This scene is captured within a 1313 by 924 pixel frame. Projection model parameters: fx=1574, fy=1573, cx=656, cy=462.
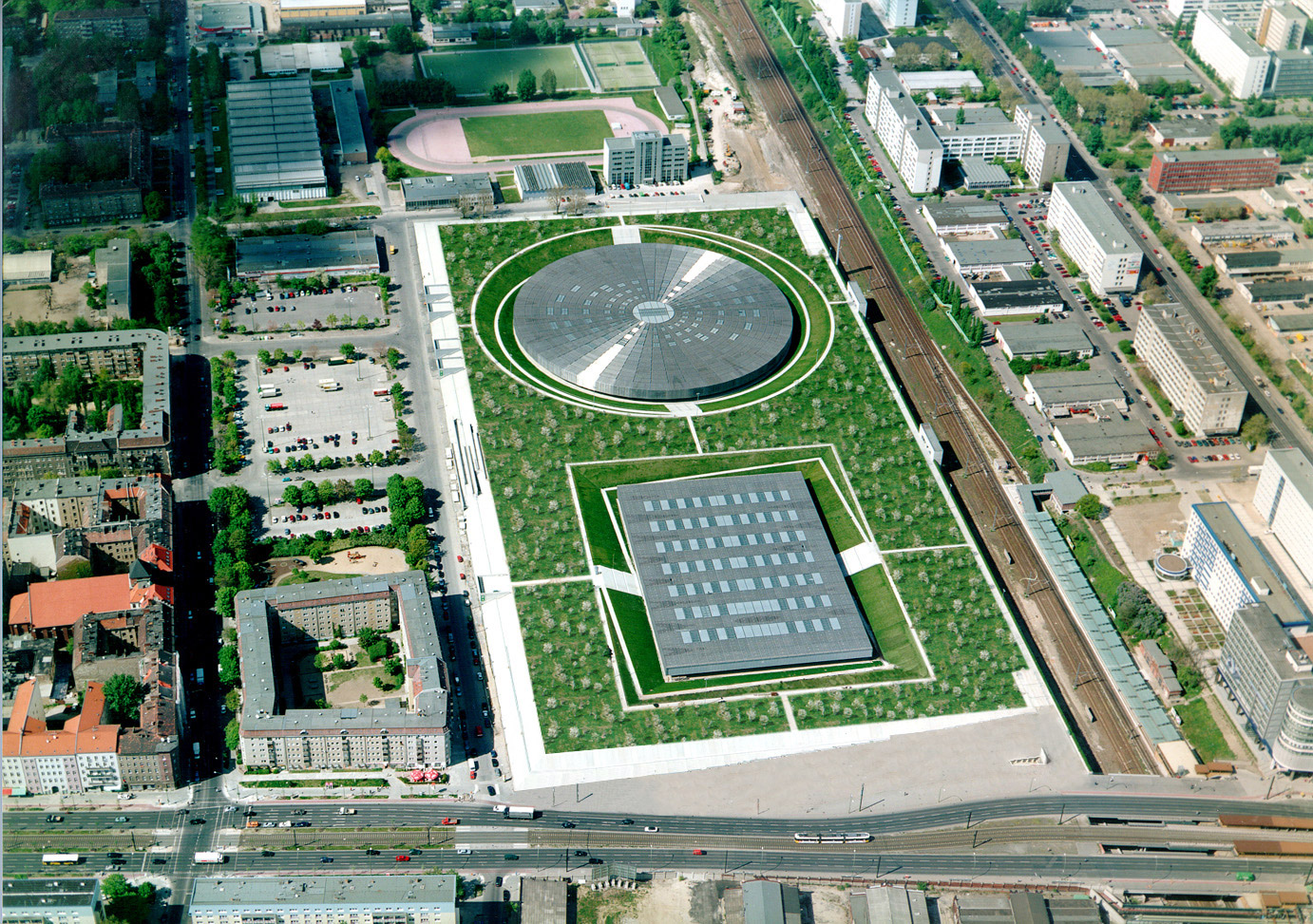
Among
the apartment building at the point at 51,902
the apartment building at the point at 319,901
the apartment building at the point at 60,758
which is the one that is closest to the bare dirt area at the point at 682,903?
the apartment building at the point at 319,901

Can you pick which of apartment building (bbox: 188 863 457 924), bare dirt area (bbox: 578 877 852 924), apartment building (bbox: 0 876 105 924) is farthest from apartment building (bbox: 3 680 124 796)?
bare dirt area (bbox: 578 877 852 924)

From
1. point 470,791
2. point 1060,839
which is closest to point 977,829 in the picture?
point 1060,839

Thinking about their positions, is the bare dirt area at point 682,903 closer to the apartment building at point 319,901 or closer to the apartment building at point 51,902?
the apartment building at point 319,901

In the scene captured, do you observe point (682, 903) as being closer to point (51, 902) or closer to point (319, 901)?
point (319, 901)

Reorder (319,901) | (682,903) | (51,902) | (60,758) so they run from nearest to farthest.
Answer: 1. (51,902)
2. (319,901)
3. (682,903)
4. (60,758)

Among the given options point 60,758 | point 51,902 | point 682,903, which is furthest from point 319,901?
point 682,903

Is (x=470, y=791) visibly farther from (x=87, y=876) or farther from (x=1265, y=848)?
(x=1265, y=848)
